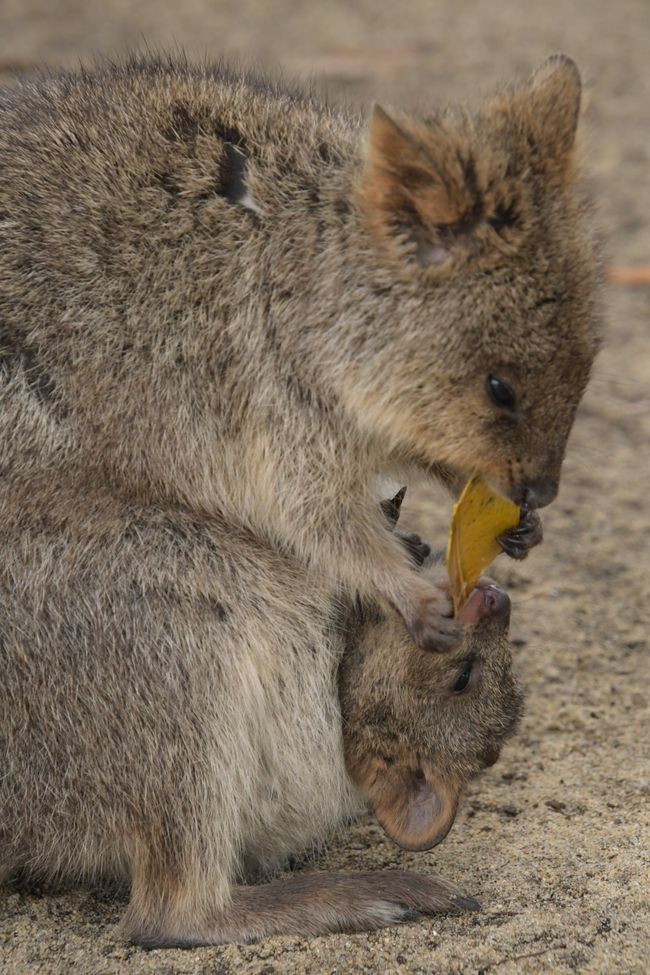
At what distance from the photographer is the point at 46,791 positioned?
159 inches

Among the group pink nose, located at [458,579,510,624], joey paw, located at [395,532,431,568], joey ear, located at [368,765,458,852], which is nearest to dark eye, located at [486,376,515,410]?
pink nose, located at [458,579,510,624]

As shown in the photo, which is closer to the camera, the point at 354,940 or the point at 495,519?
the point at 354,940

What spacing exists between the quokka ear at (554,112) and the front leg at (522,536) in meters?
Result: 1.10

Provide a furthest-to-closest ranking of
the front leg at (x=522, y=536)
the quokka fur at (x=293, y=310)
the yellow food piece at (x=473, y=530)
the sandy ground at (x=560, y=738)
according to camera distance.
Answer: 1. the front leg at (x=522, y=536)
2. the yellow food piece at (x=473, y=530)
3. the quokka fur at (x=293, y=310)
4. the sandy ground at (x=560, y=738)

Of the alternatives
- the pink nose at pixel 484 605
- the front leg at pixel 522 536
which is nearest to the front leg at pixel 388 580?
the pink nose at pixel 484 605

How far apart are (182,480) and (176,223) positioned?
2.51 feet

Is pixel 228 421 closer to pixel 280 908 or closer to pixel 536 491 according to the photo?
pixel 536 491

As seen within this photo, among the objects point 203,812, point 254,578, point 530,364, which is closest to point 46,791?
point 203,812

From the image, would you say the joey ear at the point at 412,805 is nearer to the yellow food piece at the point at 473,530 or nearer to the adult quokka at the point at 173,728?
the adult quokka at the point at 173,728

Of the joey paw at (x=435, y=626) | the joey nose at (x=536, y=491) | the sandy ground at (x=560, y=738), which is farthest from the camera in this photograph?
the joey paw at (x=435, y=626)

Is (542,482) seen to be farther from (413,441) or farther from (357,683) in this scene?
(357,683)

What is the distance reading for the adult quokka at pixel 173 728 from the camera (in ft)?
13.2

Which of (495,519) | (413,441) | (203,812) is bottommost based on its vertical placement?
(203,812)

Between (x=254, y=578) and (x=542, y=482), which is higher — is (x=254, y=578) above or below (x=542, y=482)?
below
